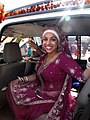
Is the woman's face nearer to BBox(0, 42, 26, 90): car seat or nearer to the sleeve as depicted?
the sleeve

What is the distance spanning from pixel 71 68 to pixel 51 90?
0.31 meters

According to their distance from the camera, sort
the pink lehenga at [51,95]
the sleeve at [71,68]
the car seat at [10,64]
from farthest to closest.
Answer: the car seat at [10,64] < the pink lehenga at [51,95] < the sleeve at [71,68]

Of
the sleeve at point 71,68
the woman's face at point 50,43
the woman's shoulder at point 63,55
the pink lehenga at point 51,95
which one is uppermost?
the woman's face at point 50,43

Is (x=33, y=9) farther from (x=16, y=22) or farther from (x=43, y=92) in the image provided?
(x=43, y=92)

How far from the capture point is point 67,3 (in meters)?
2.09

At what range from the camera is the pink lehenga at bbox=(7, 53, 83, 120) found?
246cm

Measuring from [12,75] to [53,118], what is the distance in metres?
1.34

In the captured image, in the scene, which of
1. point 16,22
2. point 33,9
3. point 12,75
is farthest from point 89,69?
point 12,75

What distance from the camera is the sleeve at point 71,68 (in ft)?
7.70

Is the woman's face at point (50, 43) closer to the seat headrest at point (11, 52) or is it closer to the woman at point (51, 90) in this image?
the woman at point (51, 90)

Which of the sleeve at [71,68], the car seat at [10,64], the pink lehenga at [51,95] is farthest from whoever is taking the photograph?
the car seat at [10,64]

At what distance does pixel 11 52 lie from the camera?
3.58 metres

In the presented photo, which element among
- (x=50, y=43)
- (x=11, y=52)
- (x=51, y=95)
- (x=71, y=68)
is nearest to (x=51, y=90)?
(x=51, y=95)

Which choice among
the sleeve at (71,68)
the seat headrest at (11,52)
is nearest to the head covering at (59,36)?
the sleeve at (71,68)
